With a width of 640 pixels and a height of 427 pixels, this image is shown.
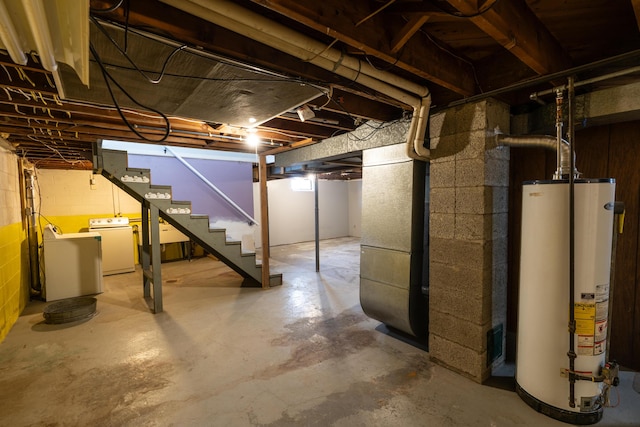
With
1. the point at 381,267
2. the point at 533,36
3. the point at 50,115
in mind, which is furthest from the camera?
the point at 381,267

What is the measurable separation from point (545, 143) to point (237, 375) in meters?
2.74

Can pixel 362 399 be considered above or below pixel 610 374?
below

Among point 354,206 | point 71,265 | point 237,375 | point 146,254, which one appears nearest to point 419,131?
point 237,375

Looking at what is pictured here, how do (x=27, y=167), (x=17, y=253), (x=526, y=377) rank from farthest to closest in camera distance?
(x=27, y=167)
(x=17, y=253)
(x=526, y=377)

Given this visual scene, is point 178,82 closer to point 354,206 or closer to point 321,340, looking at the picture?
point 321,340

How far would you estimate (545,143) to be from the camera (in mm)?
1871

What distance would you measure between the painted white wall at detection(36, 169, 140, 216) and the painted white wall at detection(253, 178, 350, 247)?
2981 millimetres

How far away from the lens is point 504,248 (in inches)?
87.8

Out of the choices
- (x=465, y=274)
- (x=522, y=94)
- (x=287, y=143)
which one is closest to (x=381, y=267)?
(x=465, y=274)

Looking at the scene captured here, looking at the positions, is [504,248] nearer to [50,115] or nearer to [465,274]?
[465,274]

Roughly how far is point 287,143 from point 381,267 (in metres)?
2.27

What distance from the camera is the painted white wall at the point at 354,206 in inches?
394

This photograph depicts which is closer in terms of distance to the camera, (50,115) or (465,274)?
(465,274)

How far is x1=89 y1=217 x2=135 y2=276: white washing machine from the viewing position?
17.5 feet
